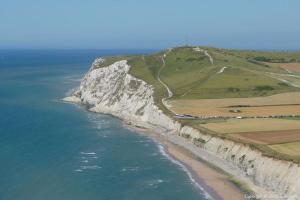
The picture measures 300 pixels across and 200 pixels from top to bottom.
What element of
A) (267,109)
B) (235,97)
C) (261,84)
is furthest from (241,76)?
(267,109)

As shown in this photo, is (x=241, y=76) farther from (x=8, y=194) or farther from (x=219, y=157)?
(x=8, y=194)

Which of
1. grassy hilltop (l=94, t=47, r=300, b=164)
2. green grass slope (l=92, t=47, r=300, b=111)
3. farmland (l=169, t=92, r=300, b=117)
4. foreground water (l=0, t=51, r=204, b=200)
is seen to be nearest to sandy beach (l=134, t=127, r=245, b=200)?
foreground water (l=0, t=51, r=204, b=200)

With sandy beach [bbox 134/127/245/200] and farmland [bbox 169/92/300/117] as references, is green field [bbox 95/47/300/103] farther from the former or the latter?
sandy beach [bbox 134/127/245/200]

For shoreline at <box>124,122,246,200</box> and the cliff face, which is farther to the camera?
shoreline at <box>124,122,246,200</box>

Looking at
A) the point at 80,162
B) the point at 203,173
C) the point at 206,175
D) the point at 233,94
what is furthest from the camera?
the point at 233,94

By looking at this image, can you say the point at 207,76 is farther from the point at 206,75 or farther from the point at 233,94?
the point at 233,94

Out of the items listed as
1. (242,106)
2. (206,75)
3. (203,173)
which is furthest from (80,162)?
(206,75)
